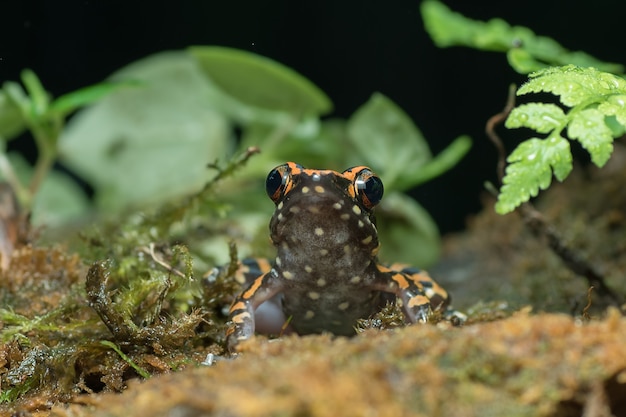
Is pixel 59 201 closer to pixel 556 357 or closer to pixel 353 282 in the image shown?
pixel 353 282

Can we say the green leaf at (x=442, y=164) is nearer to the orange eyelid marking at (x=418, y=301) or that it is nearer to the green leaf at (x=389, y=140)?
the green leaf at (x=389, y=140)

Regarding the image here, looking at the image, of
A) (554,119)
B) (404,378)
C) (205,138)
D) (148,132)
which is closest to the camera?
(404,378)

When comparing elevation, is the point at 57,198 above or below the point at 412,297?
below

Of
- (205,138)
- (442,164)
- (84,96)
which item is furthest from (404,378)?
(205,138)

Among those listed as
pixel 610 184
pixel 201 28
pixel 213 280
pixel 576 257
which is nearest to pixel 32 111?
pixel 213 280

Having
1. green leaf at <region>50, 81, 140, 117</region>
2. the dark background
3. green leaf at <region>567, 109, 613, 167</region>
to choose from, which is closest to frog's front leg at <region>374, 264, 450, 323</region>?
green leaf at <region>567, 109, 613, 167</region>

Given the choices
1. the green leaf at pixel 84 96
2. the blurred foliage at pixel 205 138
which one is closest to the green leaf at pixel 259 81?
the blurred foliage at pixel 205 138

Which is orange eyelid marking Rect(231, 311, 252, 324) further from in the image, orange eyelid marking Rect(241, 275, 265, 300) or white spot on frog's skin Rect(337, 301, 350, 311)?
white spot on frog's skin Rect(337, 301, 350, 311)

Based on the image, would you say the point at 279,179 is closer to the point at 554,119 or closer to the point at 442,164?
the point at 554,119
